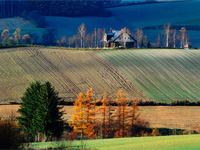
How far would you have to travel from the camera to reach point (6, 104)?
56750mm

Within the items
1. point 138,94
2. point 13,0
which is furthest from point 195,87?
point 13,0

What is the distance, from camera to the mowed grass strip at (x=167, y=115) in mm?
49756

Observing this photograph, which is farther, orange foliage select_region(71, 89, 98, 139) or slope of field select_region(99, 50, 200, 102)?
slope of field select_region(99, 50, 200, 102)

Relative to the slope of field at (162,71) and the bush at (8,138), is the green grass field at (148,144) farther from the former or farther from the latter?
the slope of field at (162,71)

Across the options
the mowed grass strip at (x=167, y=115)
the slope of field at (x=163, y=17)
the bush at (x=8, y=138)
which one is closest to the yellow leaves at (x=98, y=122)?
the mowed grass strip at (x=167, y=115)

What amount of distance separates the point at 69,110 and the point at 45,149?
28.1 metres

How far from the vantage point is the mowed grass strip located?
49756 mm

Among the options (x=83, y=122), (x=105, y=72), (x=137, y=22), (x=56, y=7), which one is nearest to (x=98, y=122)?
(x=83, y=122)

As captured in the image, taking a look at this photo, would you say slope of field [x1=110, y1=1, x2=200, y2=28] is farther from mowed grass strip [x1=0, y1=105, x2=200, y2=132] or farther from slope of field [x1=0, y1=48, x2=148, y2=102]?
mowed grass strip [x1=0, y1=105, x2=200, y2=132]

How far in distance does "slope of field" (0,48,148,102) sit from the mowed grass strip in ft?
19.6

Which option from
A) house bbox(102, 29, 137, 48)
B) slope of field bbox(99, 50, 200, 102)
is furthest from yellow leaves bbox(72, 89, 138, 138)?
house bbox(102, 29, 137, 48)

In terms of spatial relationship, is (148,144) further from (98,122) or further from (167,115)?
(167,115)

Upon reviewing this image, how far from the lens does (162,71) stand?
78.4 metres

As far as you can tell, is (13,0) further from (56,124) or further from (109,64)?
(56,124)
